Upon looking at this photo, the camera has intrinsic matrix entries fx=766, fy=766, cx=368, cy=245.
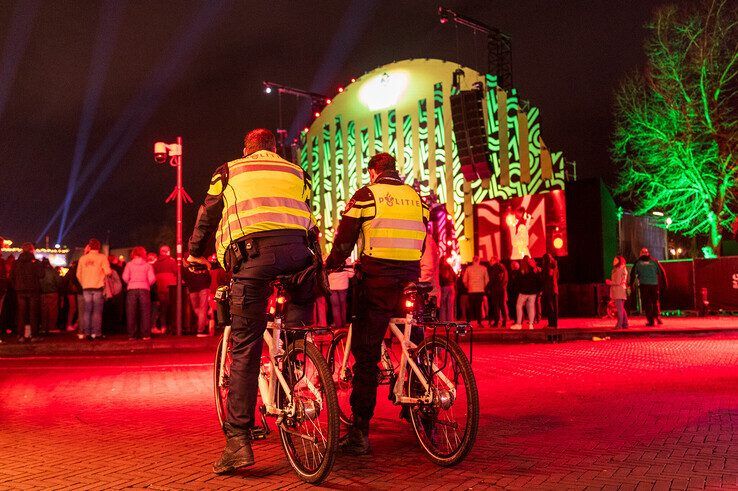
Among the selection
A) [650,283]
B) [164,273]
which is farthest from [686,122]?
[164,273]

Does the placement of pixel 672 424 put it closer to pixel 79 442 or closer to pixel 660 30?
pixel 79 442

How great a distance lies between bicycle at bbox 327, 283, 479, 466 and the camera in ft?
14.8

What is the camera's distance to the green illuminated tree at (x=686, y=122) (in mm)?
29000

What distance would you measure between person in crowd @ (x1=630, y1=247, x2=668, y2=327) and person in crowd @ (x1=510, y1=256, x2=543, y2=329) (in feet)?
10.1

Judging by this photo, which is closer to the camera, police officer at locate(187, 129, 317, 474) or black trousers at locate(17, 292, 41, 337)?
police officer at locate(187, 129, 317, 474)

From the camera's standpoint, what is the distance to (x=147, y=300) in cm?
1518

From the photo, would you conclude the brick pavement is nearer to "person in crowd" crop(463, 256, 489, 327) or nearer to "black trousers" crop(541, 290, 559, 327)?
"black trousers" crop(541, 290, 559, 327)

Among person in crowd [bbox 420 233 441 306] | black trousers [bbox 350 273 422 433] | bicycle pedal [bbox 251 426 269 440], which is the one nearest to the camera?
bicycle pedal [bbox 251 426 269 440]

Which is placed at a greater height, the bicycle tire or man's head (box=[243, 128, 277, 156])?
man's head (box=[243, 128, 277, 156])

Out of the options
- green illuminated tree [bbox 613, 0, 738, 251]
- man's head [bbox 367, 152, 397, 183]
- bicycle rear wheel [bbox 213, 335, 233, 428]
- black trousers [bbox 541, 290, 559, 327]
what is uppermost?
green illuminated tree [bbox 613, 0, 738, 251]

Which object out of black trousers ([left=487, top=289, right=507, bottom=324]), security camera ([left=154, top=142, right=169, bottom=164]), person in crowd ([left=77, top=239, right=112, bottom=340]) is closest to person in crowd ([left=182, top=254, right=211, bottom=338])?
person in crowd ([left=77, top=239, right=112, bottom=340])

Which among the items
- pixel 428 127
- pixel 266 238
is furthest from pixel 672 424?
pixel 428 127

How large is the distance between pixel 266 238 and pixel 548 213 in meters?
23.1

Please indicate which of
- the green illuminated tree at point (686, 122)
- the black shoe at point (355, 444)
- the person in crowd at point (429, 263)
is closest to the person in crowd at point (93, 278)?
the person in crowd at point (429, 263)
